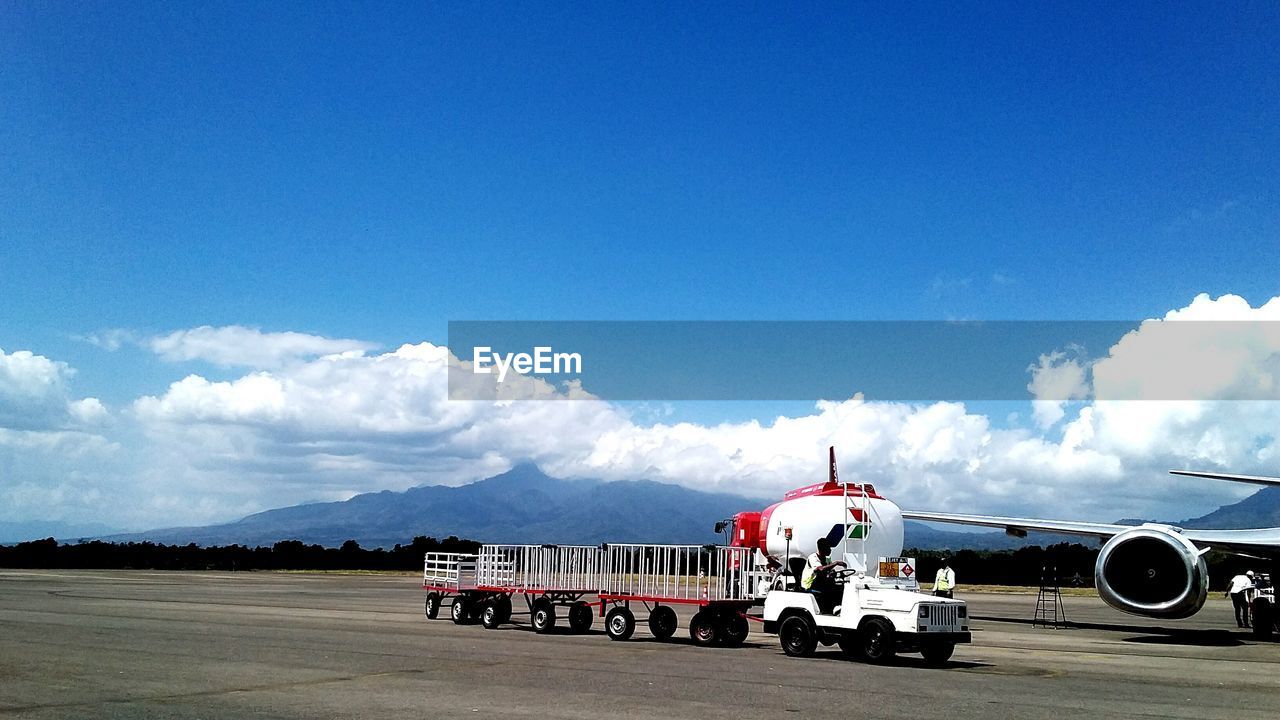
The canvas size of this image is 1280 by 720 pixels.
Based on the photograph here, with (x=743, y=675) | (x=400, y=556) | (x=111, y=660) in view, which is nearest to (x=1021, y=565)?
(x=400, y=556)

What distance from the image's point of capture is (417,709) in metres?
12.0

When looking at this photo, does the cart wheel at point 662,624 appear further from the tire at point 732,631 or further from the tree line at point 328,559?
the tree line at point 328,559

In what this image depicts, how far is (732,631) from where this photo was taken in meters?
22.5

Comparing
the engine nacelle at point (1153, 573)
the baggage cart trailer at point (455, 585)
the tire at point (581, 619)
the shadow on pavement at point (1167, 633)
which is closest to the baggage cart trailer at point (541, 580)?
the tire at point (581, 619)

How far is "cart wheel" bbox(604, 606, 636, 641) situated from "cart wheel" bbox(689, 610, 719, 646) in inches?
60.4

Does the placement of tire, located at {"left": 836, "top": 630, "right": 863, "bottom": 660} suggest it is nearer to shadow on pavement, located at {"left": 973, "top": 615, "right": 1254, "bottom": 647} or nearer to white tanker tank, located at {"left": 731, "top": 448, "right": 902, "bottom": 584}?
white tanker tank, located at {"left": 731, "top": 448, "right": 902, "bottom": 584}

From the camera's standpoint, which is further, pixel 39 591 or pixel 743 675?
pixel 39 591

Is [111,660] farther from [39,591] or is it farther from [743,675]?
[39,591]

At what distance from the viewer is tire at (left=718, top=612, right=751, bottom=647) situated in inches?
882

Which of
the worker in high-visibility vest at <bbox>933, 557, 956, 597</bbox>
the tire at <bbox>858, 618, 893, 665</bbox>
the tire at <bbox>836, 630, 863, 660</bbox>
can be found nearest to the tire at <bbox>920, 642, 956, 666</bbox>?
the tire at <bbox>858, 618, 893, 665</bbox>

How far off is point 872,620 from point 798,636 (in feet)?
5.51

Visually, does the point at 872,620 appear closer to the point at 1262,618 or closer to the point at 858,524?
the point at 858,524

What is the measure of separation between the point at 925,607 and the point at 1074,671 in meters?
2.69

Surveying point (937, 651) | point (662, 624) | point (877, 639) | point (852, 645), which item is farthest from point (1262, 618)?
point (662, 624)
